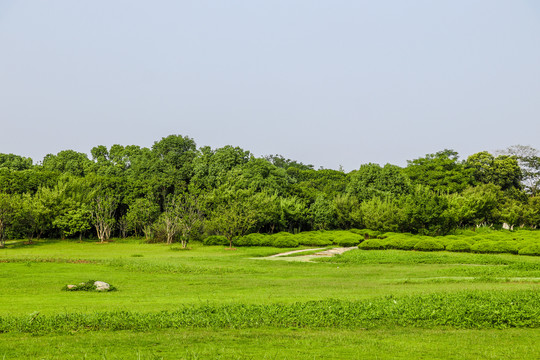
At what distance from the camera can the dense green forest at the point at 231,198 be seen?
5422cm

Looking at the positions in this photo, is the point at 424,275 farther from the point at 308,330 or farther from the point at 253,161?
the point at 253,161

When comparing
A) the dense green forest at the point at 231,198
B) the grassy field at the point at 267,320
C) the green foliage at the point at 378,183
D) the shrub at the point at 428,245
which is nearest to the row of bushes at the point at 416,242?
the shrub at the point at 428,245

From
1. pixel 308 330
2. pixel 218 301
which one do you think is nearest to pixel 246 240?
pixel 218 301

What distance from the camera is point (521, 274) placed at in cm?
2458

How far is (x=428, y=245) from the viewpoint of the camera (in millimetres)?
40938

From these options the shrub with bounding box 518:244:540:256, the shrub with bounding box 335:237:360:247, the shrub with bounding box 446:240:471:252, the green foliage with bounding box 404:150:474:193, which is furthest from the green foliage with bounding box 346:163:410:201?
the shrub with bounding box 518:244:540:256

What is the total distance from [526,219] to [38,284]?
73.5m

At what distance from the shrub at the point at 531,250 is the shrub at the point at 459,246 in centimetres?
400

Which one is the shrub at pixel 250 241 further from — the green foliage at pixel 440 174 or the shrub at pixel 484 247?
the green foliage at pixel 440 174

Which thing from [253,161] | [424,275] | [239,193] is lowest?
[424,275]

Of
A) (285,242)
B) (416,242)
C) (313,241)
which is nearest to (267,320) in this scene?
(416,242)

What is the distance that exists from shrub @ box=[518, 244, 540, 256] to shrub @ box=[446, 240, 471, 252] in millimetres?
4002

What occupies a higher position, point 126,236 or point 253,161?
point 253,161

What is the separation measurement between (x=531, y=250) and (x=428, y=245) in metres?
8.04
